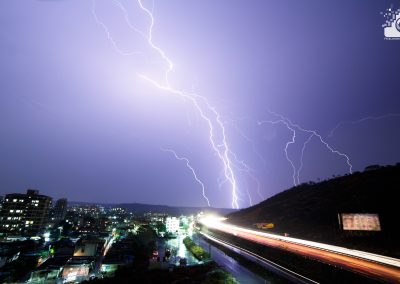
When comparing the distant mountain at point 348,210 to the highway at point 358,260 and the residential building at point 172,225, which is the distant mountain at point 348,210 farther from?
the residential building at point 172,225

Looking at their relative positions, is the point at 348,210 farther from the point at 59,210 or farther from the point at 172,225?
the point at 59,210

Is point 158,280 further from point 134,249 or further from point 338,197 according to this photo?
point 338,197

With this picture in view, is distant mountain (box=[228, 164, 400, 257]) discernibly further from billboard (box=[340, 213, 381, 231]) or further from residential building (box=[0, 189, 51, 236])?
residential building (box=[0, 189, 51, 236])

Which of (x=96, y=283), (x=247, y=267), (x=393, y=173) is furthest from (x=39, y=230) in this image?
(x=393, y=173)

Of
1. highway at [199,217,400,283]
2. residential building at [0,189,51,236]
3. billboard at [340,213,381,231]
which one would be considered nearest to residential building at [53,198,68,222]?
residential building at [0,189,51,236]

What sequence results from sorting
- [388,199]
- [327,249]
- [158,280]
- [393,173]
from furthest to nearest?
1. [393,173]
2. [388,199]
3. [327,249]
4. [158,280]

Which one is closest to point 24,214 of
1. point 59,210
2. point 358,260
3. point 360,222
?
point 59,210
